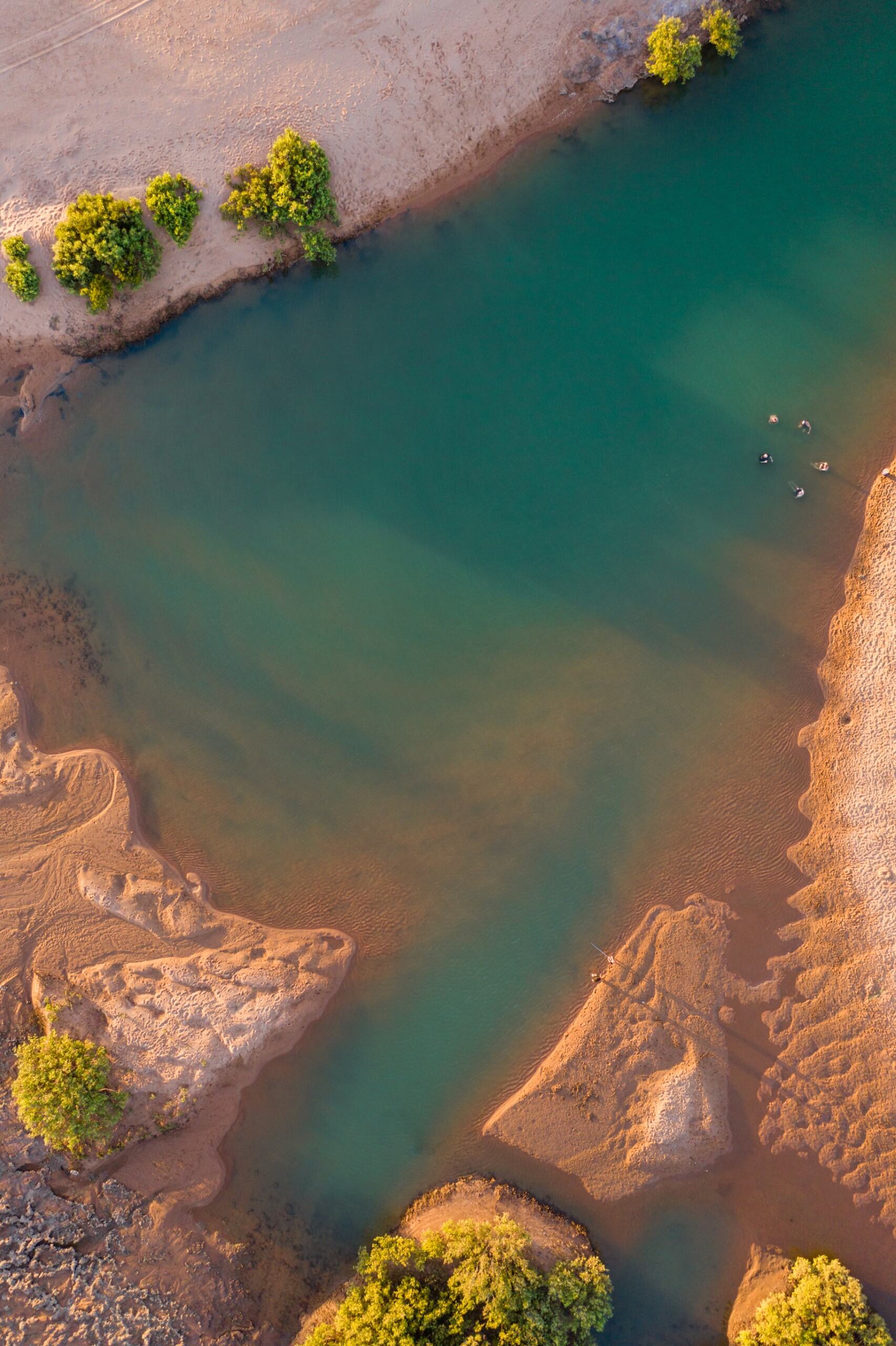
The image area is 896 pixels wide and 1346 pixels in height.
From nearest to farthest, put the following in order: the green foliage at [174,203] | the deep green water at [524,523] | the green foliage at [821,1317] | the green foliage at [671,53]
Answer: the green foliage at [821,1317], the green foliage at [174,203], the green foliage at [671,53], the deep green water at [524,523]

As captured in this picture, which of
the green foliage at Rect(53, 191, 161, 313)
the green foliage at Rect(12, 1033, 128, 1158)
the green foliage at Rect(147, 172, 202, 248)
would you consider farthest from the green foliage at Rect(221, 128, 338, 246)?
the green foliage at Rect(12, 1033, 128, 1158)

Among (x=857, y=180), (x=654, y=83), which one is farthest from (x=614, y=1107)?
(x=654, y=83)

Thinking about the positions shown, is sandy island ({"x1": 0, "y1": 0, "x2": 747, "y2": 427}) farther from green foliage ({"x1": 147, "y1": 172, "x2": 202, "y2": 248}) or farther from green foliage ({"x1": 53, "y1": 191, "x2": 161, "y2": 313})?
green foliage ({"x1": 53, "y1": 191, "x2": 161, "y2": 313})

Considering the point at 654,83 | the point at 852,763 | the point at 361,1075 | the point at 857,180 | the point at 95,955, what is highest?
the point at 654,83

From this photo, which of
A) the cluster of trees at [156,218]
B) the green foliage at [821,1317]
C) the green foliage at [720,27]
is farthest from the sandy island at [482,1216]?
the green foliage at [720,27]

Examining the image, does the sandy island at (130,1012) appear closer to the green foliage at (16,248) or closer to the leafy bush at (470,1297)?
the leafy bush at (470,1297)

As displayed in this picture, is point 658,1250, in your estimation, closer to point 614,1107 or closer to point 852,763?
point 614,1107
